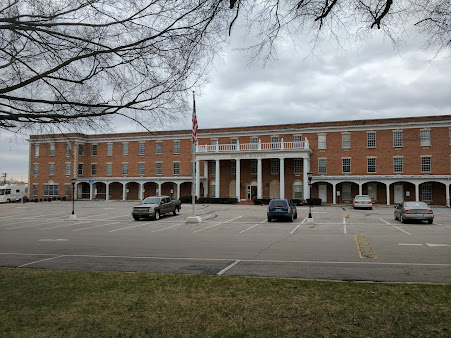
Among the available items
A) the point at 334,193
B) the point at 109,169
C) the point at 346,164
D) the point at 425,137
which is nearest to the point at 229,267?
the point at 334,193

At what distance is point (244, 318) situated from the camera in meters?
5.47

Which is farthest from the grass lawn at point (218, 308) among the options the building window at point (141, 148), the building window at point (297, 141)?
the building window at point (141, 148)

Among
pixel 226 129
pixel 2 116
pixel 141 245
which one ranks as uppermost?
pixel 226 129

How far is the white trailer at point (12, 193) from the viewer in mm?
63656

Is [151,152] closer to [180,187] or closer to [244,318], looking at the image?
[180,187]

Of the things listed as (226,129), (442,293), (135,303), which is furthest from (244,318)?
(226,129)

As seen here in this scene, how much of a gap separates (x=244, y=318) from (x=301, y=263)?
5.12 meters

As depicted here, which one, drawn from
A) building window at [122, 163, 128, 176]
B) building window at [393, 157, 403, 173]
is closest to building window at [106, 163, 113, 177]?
building window at [122, 163, 128, 176]

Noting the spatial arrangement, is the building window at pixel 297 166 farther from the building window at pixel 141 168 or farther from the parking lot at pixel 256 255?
the parking lot at pixel 256 255

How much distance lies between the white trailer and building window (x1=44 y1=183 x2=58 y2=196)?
3.64 metres

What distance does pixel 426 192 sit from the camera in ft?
151

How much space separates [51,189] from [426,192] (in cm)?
5648

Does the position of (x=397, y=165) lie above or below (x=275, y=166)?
below

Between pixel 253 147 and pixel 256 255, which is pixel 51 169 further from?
pixel 256 255
